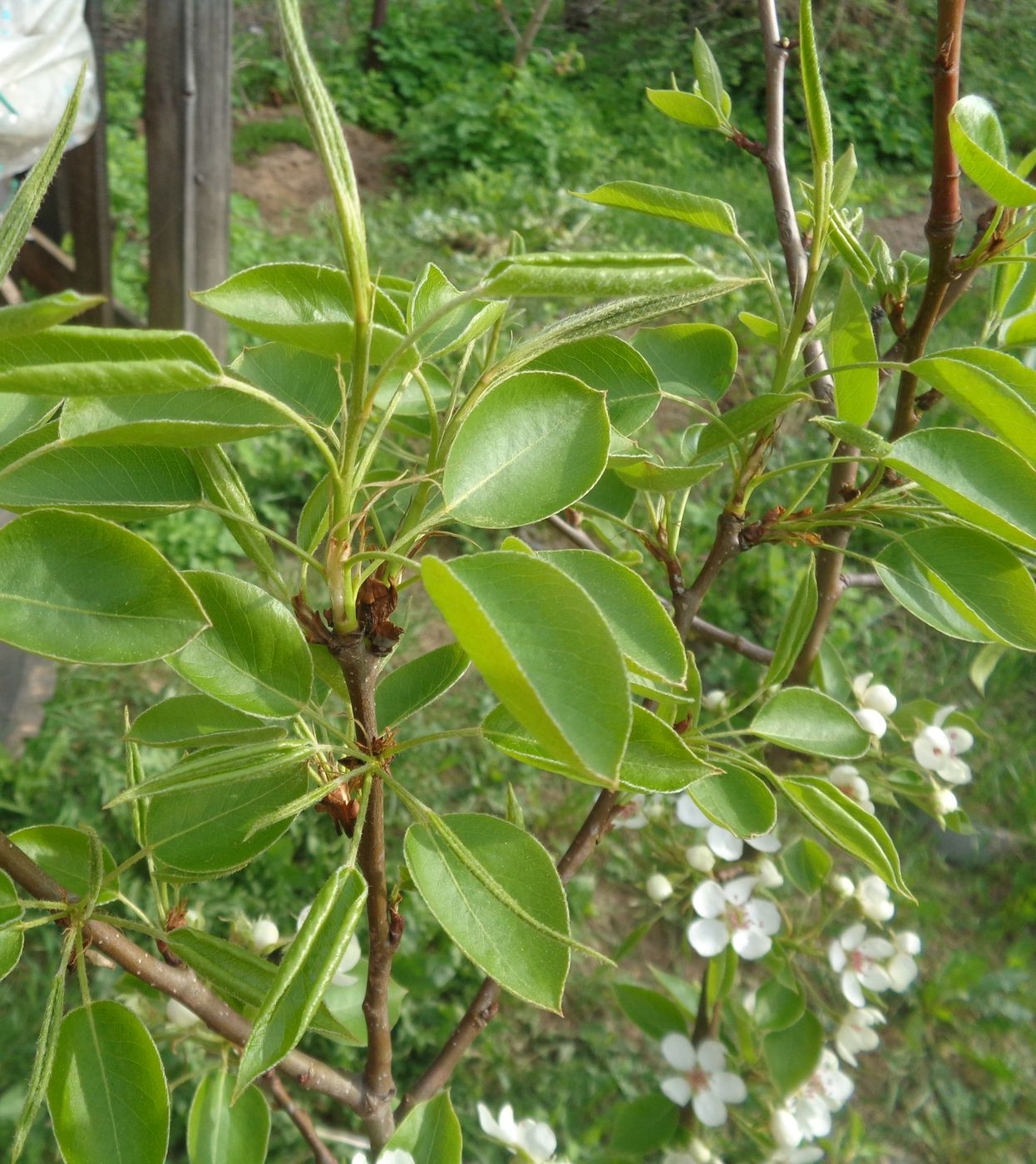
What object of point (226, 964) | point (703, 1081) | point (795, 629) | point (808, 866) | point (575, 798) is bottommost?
point (575, 798)

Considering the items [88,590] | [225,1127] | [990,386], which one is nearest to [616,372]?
[990,386]

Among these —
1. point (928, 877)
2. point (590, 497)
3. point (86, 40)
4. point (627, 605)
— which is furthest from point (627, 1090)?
point (86, 40)

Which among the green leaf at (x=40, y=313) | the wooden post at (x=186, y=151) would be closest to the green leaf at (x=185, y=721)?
the green leaf at (x=40, y=313)

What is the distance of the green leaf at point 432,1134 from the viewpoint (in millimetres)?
602

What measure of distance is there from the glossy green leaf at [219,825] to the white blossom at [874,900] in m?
0.69

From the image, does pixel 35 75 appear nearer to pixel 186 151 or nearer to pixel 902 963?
pixel 186 151

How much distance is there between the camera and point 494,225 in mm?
3924

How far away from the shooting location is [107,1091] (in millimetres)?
478

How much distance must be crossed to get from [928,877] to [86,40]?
2.46m

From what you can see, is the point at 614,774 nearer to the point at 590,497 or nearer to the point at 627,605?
the point at 627,605

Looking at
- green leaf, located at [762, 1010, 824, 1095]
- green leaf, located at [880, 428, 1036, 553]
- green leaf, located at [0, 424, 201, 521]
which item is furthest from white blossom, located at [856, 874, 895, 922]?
green leaf, located at [0, 424, 201, 521]

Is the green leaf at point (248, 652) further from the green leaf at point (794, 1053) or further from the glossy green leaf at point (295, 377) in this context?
the green leaf at point (794, 1053)

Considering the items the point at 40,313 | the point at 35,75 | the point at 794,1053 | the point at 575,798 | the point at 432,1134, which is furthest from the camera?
the point at 35,75

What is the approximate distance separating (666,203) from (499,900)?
1.33 feet
